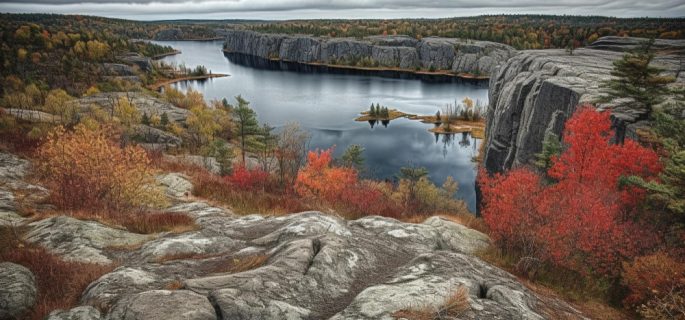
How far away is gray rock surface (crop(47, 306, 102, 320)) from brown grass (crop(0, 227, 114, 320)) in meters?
0.35

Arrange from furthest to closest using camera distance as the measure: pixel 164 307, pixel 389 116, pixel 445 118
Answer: pixel 389 116 → pixel 445 118 → pixel 164 307

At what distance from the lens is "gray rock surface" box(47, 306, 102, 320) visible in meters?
7.56

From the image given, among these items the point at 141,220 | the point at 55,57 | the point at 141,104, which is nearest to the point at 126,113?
the point at 141,104

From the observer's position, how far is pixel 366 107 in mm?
114188

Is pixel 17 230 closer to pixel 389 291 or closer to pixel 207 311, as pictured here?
pixel 207 311

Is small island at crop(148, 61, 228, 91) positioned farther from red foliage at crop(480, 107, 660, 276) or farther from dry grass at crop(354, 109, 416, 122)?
red foliage at crop(480, 107, 660, 276)

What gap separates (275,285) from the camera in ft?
28.7

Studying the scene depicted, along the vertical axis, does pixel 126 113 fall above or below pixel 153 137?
above

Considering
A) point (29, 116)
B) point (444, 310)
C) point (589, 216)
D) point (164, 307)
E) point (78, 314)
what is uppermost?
point (164, 307)

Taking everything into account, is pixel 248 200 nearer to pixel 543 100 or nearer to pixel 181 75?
pixel 543 100

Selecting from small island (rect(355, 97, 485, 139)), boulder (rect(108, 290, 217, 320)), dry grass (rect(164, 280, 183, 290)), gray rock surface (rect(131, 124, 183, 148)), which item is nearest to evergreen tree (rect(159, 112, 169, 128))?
gray rock surface (rect(131, 124, 183, 148))

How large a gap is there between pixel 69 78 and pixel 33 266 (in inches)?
5783

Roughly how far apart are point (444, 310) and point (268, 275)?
13.0 ft

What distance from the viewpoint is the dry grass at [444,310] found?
8.11 meters
